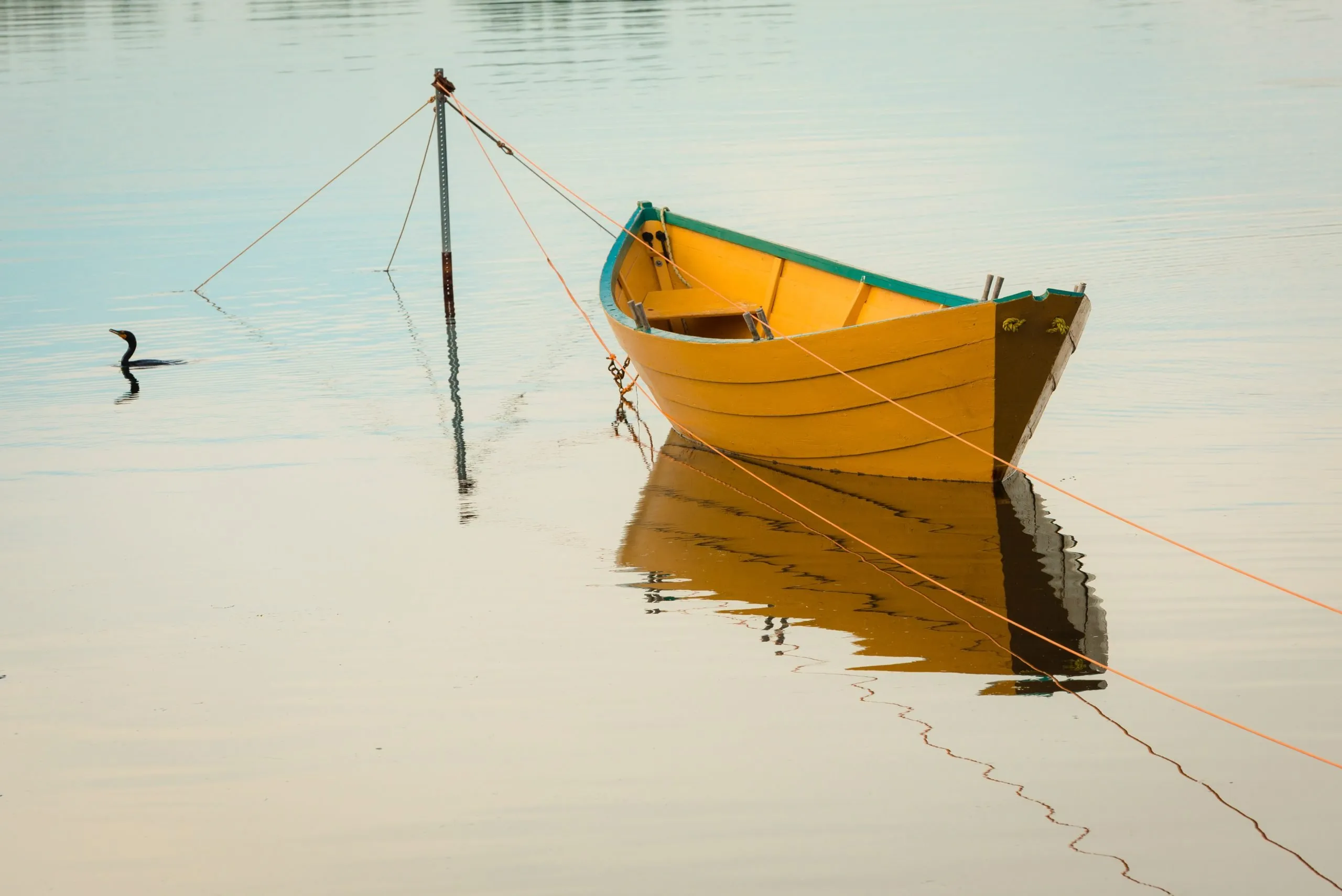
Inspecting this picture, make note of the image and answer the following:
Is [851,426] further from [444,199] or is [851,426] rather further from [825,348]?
[444,199]

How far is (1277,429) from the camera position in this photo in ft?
39.0

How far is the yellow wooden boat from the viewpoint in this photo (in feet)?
33.2

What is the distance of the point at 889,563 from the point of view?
9688 mm

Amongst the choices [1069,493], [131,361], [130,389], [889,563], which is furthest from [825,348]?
[131,361]

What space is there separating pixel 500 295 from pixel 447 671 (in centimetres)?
1119

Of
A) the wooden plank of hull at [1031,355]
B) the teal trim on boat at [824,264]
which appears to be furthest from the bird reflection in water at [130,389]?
the wooden plank of hull at [1031,355]

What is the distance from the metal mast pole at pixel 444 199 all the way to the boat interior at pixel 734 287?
339 centimetres

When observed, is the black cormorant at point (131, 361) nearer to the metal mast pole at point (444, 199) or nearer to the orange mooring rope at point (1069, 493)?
the metal mast pole at point (444, 199)

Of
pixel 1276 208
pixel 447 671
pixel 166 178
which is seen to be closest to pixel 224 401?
pixel 447 671

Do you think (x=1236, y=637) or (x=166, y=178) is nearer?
(x=1236, y=637)

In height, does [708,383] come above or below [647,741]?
above

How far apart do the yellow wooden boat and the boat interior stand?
0.7 inches

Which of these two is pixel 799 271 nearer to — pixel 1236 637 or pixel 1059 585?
pixel 1059 585

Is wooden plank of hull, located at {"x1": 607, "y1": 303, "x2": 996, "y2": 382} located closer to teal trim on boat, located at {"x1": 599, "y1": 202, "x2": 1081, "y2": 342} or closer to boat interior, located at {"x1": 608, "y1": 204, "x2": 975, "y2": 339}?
teal trim on boat, located at {"x1": 599, "y1": 202, "x2": 1081, "y2": 342}
